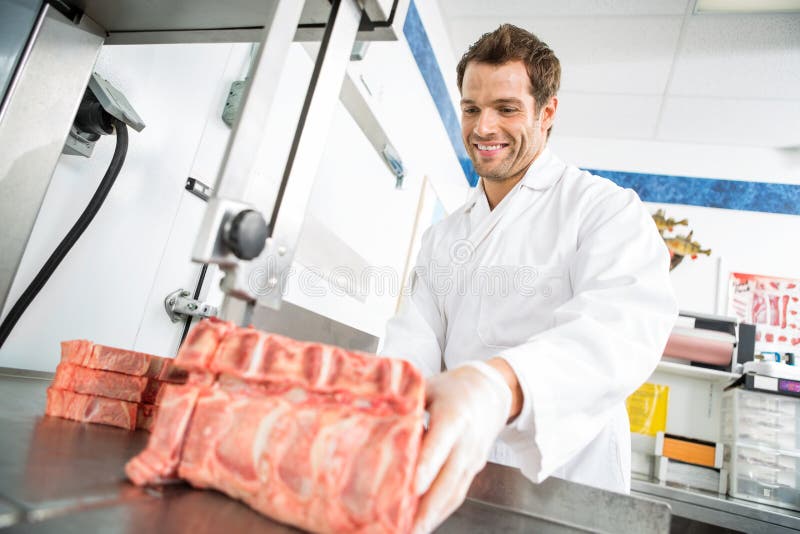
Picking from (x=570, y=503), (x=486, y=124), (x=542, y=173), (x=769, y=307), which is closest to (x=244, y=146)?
(x=570, y=503)

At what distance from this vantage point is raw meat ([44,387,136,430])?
3.14 ft

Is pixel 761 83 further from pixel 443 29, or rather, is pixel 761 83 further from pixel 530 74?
pixel 530 74

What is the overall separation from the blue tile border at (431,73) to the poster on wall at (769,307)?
8.52ft

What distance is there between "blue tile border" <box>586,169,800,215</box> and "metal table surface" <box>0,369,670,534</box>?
429 centimetres

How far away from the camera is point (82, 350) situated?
0.98 meters

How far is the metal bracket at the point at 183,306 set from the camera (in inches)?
64.9

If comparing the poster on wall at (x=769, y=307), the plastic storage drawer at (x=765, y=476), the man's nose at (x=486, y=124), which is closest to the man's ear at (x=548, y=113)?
the man's nose at (x=486, y=124)

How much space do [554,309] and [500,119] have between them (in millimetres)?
696

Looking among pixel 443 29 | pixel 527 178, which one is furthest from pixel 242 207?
pixel 443 29

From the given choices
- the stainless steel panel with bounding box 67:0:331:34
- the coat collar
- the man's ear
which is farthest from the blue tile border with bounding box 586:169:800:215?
the stainless steel panel with bounding box 67:0:331:34

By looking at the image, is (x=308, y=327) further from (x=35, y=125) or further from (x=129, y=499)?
(x=129, y=499)

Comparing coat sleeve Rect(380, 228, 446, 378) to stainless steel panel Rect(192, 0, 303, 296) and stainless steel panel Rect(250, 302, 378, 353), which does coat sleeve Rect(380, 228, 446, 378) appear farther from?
stainless steel panel Rect(192, 0, 303, 296)

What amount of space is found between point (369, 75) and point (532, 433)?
6.86ft

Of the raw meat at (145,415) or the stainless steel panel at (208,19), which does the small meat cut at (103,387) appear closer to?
the raw meat at (145,415)
